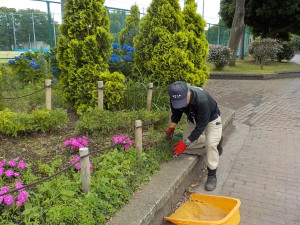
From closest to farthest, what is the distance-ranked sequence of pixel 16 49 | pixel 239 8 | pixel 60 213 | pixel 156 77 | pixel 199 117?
1. pixel 60 213
2. pixel 199 117
3. pixel 156 77
4. pixel 16 49
5. pixel 239 8

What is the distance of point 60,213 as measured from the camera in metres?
2.29

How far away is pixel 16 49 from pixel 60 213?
31.0 ft

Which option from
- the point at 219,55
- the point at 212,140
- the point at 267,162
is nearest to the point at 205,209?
the point at 212,140

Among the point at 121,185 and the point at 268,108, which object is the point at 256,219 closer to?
the point at 121,185

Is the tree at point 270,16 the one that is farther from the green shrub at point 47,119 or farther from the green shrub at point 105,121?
the green shrub at point 47,119

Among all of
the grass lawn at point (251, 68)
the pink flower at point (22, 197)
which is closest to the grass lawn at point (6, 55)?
the pink flower at point (22, 197)

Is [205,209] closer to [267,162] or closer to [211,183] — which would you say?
Answer: [211,183]

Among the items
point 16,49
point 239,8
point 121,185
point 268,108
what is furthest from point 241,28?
point 121,185

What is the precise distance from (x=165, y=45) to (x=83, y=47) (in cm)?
169

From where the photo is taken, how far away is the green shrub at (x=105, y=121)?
13.8 feet

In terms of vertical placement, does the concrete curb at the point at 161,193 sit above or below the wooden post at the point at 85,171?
below

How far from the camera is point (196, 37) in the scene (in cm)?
663

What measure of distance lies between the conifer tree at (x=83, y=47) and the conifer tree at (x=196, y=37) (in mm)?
1928

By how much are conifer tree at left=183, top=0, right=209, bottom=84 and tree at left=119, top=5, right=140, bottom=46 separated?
71.3 inches
